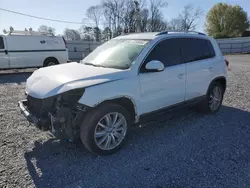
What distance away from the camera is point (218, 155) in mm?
3541

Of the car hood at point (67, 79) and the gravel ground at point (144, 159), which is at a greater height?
the car hood at point (67, 79)

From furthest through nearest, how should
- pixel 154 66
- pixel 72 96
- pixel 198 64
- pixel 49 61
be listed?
pixel 49 61 → pixel 198 64 → pixel 154 66 → pixel 72 96

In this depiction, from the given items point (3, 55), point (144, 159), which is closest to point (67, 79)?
point (144, 159)

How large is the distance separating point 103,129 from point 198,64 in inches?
99.3

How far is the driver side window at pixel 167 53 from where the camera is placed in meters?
3.97

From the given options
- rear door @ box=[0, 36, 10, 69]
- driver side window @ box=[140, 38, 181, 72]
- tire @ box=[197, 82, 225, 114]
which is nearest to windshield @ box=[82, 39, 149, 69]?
driver side window @ box=[140, 38, 181, 72]

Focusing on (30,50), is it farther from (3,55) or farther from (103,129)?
(103,129)

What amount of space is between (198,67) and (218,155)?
1.91 metres

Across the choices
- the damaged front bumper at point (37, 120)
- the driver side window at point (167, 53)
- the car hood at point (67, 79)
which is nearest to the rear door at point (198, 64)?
the driver side window at point (167, 53)

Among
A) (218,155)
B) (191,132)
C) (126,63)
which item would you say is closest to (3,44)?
(126,63)

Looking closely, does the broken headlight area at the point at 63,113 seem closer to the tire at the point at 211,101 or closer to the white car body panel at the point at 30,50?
the tire at the point at 211,101

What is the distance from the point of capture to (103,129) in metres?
3.47

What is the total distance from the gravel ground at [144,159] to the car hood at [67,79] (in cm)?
97

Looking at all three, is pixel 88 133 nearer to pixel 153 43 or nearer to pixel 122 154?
pixel 122 154
